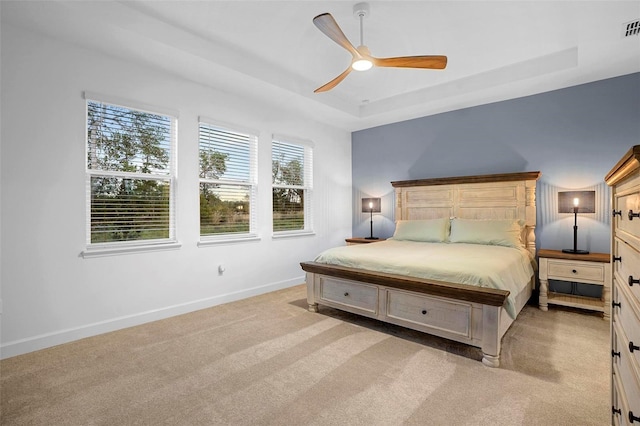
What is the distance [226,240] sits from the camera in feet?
13.1

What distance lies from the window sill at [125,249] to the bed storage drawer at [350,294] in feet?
5.54

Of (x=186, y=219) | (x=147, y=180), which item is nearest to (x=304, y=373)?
(x=186, y=219)

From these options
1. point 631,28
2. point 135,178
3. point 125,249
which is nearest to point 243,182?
point 135,178

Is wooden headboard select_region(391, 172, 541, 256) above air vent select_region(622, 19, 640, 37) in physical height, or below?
below

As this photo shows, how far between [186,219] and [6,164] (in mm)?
1532

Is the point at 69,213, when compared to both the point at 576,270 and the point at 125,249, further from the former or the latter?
the point at 576,270

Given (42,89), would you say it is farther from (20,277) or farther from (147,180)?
(20,277)

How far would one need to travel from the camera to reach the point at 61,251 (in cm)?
279

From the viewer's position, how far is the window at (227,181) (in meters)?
3.86

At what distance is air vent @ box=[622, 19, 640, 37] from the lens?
2.68 meters

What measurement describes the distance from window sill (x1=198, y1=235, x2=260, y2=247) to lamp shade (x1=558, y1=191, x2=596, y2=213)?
3704mm

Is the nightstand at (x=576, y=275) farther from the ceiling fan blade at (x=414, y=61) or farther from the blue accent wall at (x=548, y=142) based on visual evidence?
the ceiling fan blade at (x=414, y=61)

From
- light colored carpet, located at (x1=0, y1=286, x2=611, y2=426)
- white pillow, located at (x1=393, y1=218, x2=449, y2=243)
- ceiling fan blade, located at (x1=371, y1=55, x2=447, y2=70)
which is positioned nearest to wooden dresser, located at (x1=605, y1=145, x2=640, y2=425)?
light colored carpet, located at (x1=0, y1=286, x2=611, y2=426)

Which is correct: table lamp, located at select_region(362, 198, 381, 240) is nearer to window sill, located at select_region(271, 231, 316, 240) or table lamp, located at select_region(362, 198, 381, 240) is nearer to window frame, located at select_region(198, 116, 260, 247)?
window sill, located at select_region(271, 231, 316, 240)
